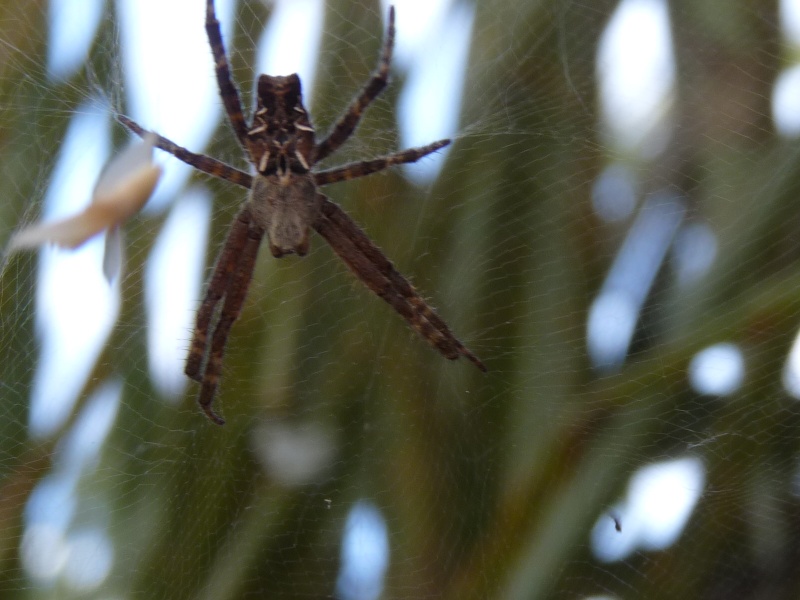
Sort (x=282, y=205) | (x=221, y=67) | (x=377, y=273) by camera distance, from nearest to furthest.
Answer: (x=221, y=67), (x=282, y=205), (x=377, y=273)

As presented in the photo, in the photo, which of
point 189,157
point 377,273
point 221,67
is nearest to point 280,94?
point 221,67

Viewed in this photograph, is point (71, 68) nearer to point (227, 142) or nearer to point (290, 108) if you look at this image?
point (227, 142)

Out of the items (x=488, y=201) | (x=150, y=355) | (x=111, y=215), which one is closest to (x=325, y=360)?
(x=150, y=355)

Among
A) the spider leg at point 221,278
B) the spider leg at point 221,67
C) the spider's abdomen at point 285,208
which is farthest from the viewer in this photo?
the spider leg at point 221,278

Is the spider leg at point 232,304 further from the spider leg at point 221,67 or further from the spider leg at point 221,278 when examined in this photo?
the spider leg at point 221,67

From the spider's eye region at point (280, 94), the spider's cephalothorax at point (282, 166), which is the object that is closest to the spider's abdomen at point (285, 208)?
the spider's cephalothorax at point (282, 166)

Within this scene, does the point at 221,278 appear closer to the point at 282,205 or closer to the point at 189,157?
the point at 282,205

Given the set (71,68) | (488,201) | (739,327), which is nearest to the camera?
(71,68)

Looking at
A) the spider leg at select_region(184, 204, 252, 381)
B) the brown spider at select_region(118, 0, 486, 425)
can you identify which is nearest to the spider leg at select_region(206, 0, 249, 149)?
the brown spider at select_region(118, 0, 486, 425)
